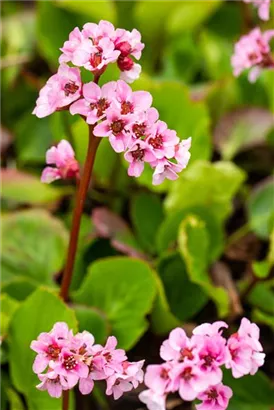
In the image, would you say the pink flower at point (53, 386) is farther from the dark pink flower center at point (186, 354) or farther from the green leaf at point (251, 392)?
the green leaf at point (251, 392)

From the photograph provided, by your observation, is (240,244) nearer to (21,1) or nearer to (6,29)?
(6,29)

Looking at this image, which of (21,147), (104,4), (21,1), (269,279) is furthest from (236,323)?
(21,1)

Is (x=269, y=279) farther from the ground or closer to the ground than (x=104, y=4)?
closer to the ground

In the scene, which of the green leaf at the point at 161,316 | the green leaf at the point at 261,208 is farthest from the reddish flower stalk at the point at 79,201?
the green leaf at the point at 261,208

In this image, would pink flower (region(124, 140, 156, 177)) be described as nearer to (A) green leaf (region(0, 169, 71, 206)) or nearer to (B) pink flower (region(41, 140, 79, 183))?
(B) pink flower (region(41, 140, 79, 183))

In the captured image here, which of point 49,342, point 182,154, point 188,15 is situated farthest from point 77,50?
point 188,15

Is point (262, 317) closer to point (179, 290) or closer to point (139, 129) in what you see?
point (179, 290)
